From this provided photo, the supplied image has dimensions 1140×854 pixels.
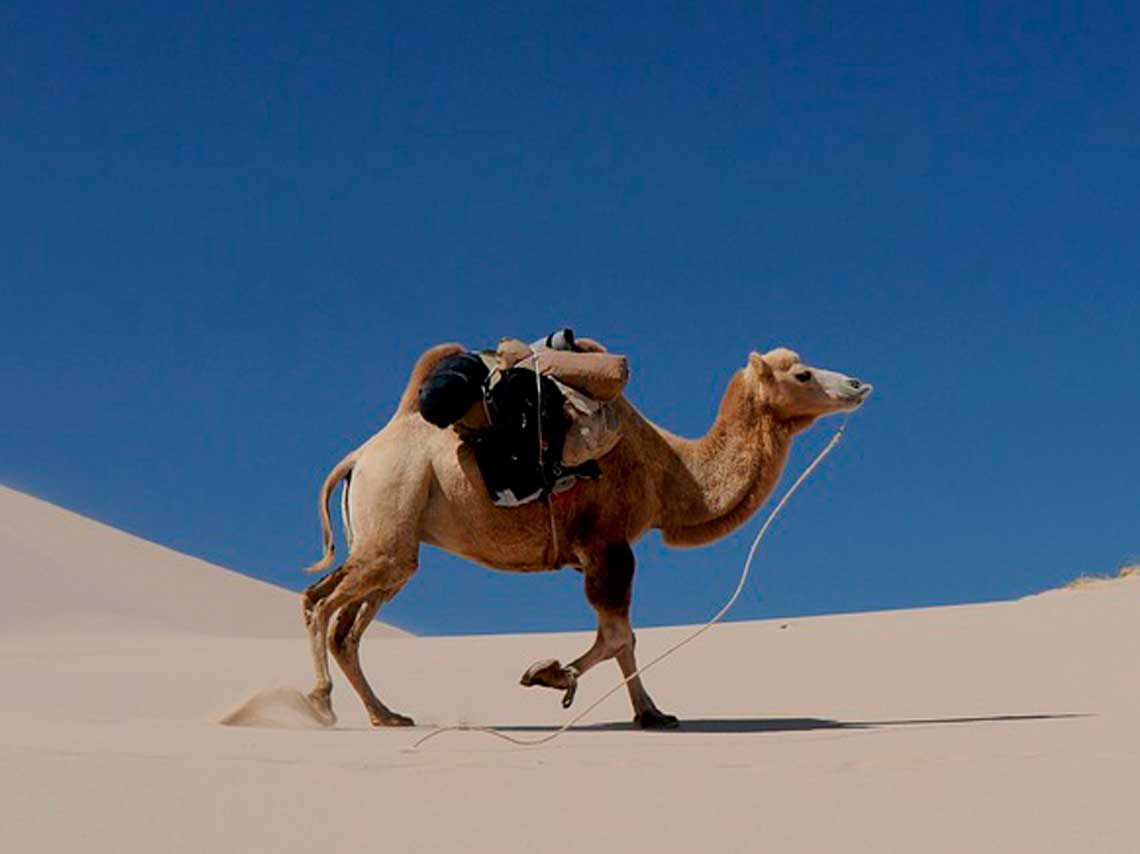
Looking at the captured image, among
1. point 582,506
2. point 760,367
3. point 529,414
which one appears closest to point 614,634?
point 582,506

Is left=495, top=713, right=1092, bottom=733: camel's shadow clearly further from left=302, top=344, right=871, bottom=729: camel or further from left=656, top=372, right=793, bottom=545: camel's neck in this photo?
left=656, top=372, right=793, bottom=545: camel's neck

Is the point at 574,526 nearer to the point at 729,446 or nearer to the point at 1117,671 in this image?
the point at 729,446

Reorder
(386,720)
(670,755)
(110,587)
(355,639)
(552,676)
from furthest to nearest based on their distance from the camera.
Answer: (110,587) → (355,639) → (386,720) → (552,676) → (670,755)

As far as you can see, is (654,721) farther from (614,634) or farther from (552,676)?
(552,676)

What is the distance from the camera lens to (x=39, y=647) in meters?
20.4

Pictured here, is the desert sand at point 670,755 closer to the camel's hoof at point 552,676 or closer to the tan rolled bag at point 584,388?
the camel's hoof at point 552,676

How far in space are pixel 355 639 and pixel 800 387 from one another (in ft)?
10.6

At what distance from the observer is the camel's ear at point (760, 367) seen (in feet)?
30.4

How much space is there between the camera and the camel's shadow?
8109mm

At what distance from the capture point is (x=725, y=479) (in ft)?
30.6

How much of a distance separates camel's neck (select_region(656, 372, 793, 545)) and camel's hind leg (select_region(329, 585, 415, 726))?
1878 mm

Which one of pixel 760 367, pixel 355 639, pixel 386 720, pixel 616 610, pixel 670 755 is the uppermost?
pixel 760 367

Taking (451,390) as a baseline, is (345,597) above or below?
below

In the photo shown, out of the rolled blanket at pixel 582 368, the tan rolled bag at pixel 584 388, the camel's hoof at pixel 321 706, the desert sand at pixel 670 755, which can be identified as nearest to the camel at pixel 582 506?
the camel's hoof at pixel 321 706
